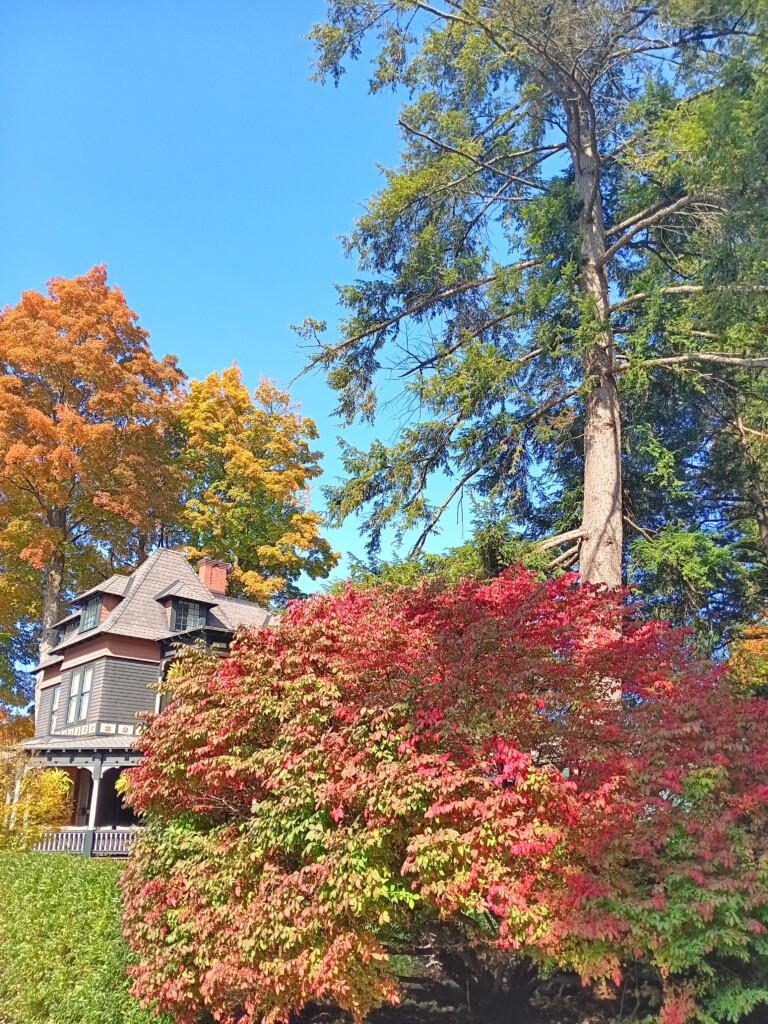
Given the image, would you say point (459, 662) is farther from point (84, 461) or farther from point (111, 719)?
point (84, 461)

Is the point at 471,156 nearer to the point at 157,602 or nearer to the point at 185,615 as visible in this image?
the point at 185,615

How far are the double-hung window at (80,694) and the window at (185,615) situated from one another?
8.95ft

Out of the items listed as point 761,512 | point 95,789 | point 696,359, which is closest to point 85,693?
point 95,789

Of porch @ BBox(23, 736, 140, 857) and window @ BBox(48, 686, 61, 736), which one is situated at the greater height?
window @ BBox(48, 686, 61, 736)

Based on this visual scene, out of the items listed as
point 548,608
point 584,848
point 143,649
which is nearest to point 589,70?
point 548,608

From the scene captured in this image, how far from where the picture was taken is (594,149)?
39.1 feet

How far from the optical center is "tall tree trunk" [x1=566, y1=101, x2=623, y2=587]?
10.5 metres

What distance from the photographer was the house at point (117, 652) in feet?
68.5

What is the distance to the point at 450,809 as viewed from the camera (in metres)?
4.83

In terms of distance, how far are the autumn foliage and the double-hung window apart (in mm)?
16618

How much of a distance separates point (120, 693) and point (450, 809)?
18381 millimetres

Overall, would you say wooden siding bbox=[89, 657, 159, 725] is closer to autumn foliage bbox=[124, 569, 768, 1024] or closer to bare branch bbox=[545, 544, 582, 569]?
bare branch bbox=[545, 544, 582, 569]

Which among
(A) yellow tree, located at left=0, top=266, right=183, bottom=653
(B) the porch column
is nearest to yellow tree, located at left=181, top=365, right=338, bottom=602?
(A) yellow tree, located at left=0, top=266, right=183, bottom=653

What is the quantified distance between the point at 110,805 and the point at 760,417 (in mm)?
20452
